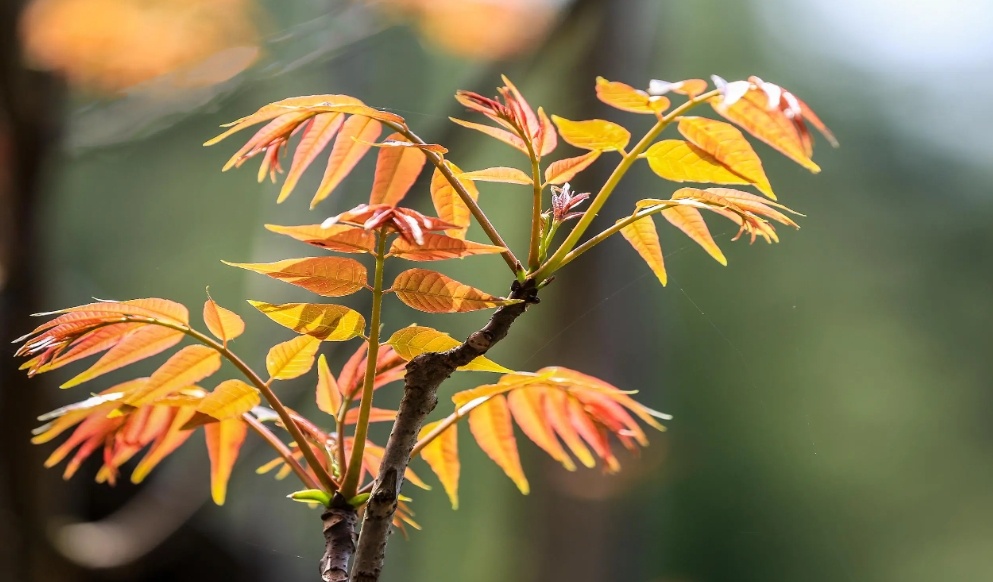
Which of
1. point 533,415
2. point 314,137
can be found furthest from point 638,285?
point 314,137

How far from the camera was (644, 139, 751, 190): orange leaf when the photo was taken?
0.27m


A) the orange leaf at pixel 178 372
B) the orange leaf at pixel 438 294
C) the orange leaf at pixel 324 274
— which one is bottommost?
the orange leaf at pixel 178 372

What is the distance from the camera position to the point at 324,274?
0.26 metres

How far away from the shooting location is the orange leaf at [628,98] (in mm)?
260

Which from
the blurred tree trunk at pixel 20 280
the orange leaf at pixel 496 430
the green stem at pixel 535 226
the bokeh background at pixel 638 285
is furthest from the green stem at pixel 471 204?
the blurred tree trunk at pixel 20 280

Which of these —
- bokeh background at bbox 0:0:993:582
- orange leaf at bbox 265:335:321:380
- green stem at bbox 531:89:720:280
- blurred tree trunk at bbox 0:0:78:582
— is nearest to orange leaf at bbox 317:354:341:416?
orange leaf at bbox 265:335:321:380

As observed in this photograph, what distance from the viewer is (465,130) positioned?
39.2 inches

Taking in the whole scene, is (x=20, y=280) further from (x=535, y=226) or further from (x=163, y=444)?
(x=535, y=226)

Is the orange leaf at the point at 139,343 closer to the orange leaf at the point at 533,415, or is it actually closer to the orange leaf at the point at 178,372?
the orange leaf at the point at 178,372

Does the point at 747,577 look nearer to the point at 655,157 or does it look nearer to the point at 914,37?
the point at 914,37

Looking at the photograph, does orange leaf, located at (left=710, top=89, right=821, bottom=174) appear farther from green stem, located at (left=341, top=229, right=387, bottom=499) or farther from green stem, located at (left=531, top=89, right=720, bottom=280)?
green stem, located at (left=341, top=229, right=387, bottom=499)

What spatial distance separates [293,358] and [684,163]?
18 centimetres

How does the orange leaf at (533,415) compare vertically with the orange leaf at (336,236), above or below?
below

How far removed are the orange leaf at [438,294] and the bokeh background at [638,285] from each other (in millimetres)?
594
